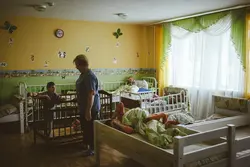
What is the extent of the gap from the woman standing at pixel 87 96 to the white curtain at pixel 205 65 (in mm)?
2597

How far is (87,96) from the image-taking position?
11.2ft

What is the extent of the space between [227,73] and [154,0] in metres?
2.01

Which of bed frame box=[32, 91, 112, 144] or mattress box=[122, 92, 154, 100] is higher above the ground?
mattress box=[122, 92, 154, 100]

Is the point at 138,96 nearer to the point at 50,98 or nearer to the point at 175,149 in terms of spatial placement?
the point at 50,98

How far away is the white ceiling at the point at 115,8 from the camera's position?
159 inches

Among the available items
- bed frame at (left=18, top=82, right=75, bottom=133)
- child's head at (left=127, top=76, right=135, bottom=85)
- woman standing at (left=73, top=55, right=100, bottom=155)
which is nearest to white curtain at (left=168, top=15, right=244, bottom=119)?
child's head at (left=127, top=76, right=135, bottom=85)

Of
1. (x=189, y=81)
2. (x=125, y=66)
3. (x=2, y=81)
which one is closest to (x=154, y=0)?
(x=189, y=81)

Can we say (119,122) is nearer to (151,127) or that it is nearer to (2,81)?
(151,127)

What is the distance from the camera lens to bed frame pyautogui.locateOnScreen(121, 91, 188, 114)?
15.9 feet

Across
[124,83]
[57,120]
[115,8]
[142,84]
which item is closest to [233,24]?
[115,8]

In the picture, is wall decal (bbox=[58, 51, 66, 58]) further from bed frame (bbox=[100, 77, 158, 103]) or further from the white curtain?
the white curtain

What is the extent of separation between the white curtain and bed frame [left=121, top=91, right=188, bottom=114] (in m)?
0.46

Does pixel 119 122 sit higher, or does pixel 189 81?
pixel 189 81

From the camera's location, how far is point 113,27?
21.1 ft
